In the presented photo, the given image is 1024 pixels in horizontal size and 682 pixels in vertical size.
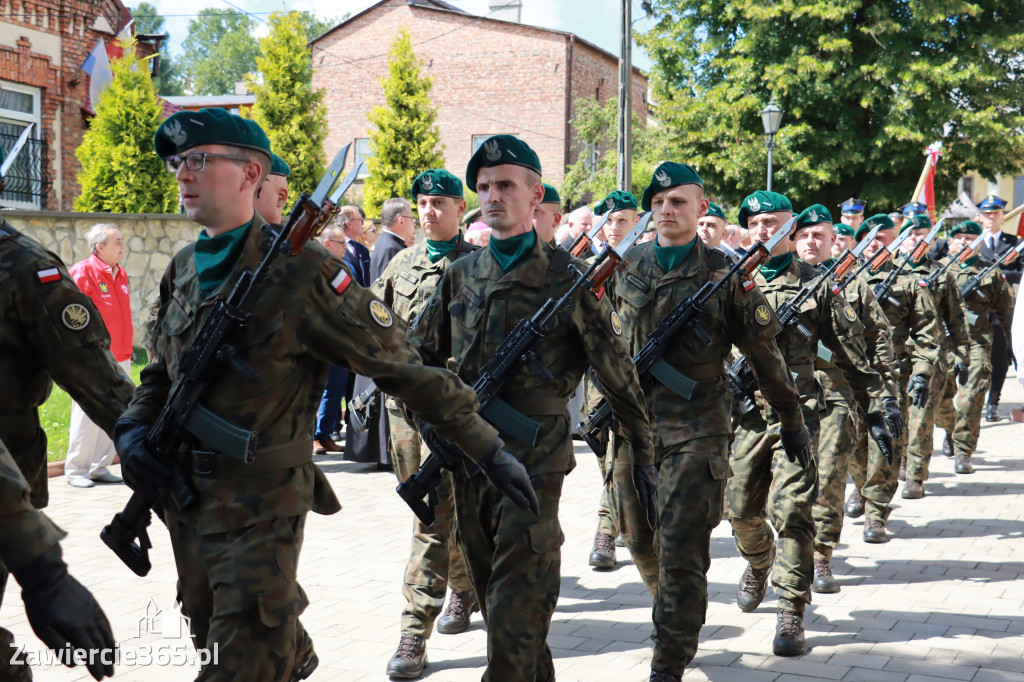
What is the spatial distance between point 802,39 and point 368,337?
23235 mm

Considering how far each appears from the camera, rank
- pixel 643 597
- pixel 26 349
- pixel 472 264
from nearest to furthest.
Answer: pixel 26 349 → pixel 472 264 → pixel 643 597

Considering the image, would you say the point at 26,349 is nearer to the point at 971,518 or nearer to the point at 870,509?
the point at 870,509

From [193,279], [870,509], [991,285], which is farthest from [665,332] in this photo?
[991,285]

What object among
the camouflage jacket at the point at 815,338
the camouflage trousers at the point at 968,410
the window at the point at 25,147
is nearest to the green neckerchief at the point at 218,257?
the camouflage jacket at the point at 815,338

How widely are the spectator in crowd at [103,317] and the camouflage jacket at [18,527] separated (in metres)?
6.46

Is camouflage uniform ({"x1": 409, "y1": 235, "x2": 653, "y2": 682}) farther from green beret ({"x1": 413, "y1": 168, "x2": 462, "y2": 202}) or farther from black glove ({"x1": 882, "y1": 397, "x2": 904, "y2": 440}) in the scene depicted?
black glove ({"x1": 882, "y1": 397, "x2": 904, "y2": 440})

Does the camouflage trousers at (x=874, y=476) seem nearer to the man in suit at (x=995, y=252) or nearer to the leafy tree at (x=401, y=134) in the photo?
the man in suit at (x=995, y=252)

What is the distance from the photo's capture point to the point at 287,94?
2761 cm

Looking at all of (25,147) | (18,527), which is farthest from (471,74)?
(18,527)

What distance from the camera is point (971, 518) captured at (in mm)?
8344

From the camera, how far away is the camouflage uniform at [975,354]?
10602 millimetres

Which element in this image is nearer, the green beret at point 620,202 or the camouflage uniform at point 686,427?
the camouflage uniform at point 686,427

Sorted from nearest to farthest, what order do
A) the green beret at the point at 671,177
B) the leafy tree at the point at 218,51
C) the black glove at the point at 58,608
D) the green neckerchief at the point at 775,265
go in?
the black glove at the point at 58,608 → the green beret at the point at 671,177 → the green neckerchief at the point at 775,265 → the leafy tree at the point at 218,51

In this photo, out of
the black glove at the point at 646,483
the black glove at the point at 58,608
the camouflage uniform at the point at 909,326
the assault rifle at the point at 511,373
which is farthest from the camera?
the camouflage uniform at the point at 909,326
